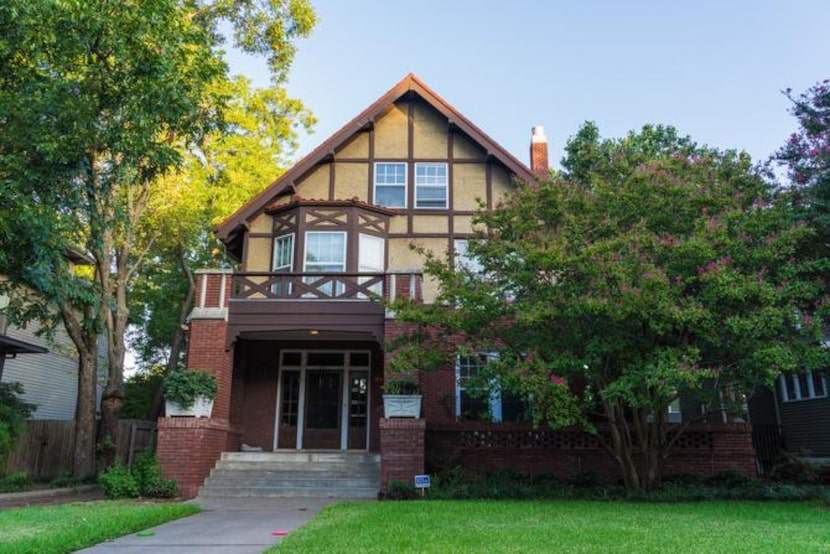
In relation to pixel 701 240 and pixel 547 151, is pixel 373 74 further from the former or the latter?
pixel 701 240

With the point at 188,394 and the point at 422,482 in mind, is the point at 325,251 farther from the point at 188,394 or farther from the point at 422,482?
the point at 422,482

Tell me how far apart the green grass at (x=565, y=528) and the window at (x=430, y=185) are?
9.04 meters

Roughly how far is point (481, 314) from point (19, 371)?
56.6 ft

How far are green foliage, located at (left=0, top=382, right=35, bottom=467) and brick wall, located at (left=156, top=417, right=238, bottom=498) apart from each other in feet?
11.5

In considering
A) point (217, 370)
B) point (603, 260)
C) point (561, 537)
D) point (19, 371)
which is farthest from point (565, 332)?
point (19, 371)

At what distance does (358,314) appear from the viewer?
13.8 m

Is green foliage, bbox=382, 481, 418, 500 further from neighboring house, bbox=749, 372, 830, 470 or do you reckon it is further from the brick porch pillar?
neighboring house, bbox=749, 372, 830, 470

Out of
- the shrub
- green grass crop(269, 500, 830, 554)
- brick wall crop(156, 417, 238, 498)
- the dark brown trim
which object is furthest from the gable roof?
green grass crop(269, 500, 830, 554)

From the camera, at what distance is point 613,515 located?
823 cm

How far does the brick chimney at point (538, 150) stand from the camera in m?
18.8

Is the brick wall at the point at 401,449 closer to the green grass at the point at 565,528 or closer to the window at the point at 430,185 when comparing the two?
the green grass at the point at 565,528

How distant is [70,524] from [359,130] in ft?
40.1

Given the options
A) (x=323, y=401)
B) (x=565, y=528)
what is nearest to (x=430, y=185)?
(x=323, y=401)

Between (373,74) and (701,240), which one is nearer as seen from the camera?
(701,240)
